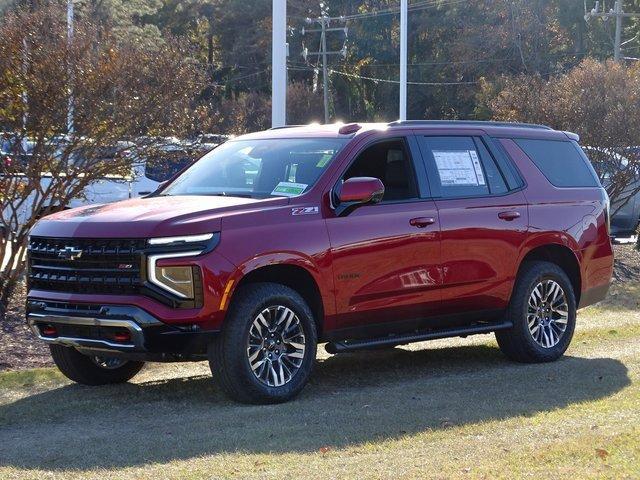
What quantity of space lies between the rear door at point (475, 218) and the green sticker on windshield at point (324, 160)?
3.03ft

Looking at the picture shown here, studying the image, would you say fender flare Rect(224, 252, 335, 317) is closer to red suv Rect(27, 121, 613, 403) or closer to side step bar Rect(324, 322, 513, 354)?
red suv Rect(27, 121, 613, 403)

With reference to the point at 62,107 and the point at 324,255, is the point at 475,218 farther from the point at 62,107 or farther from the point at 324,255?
the point at 62,107

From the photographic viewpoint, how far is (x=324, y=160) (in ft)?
29.4

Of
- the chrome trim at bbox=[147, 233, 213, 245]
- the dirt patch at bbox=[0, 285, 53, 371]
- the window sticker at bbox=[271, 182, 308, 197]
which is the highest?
the window sticker at bbox=[271, 182, 308, 197]

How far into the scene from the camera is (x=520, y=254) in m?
10.0

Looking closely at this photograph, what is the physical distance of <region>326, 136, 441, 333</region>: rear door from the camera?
8.71 meters

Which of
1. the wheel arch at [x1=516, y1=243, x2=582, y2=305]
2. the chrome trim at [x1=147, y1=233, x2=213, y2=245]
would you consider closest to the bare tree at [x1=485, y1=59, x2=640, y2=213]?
the wheel arch at [x1=516, y1=243, x2=582, y2=305]

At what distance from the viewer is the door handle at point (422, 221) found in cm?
914

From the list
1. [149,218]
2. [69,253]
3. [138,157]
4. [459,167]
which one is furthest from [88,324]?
[138,157]

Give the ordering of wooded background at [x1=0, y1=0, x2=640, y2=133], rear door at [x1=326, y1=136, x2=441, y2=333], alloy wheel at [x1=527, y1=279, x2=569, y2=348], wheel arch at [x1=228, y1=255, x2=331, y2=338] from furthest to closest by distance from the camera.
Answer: wooded background at [x1=0, y1=0, x2=640, y2=133], alloy wheel at [x1=527, y1=279, x2=569, y2=348], rear door at [x1=326, y1=136, x2=441, y2=333], wheel arch at [x1=228, y1=255, x2=331, y2=338]

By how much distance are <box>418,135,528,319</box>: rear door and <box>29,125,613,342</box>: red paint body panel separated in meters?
0.01

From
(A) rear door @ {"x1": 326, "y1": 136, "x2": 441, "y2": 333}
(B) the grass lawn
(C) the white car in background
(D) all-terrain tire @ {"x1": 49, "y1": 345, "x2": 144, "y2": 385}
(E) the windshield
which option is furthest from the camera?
(C) the white car in background

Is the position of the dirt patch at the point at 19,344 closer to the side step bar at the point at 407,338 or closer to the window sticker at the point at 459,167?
the side step bar at the point at 407,338

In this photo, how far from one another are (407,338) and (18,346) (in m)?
3.83
